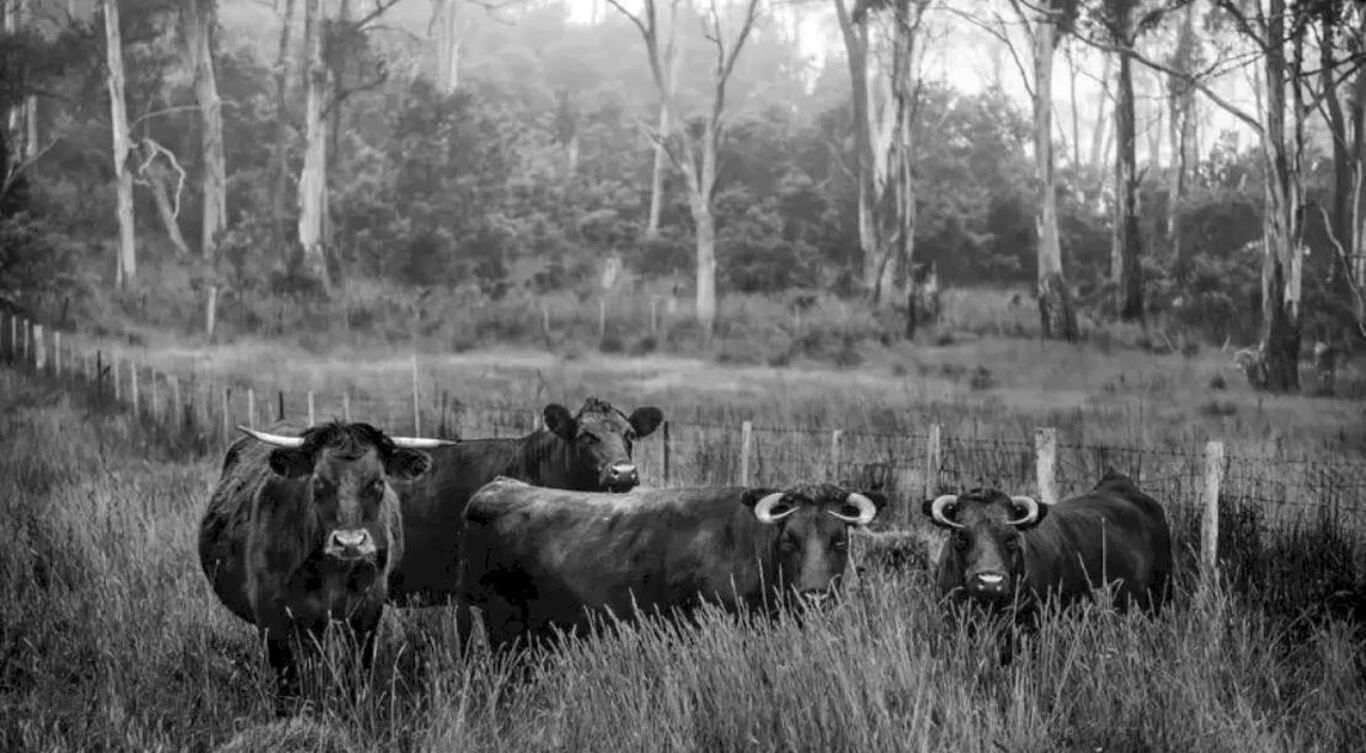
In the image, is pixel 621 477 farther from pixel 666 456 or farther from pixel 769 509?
pixel 666 456

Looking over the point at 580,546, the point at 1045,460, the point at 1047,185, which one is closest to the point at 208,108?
the point at 1047,185

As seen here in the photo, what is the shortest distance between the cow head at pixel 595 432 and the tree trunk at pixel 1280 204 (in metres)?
13.0

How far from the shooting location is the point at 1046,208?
24.4 metres

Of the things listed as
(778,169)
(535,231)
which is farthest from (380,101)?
A: (778,169)

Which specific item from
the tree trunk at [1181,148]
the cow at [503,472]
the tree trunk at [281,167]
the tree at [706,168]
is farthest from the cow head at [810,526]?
the tree trunk at [281,167]

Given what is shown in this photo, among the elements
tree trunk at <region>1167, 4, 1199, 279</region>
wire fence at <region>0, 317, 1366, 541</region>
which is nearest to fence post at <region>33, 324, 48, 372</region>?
wire fence at <region>0, 317, 1366, 541</region>

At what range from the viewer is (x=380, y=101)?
127 feet

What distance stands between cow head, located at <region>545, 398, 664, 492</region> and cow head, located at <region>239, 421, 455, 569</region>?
253 centimetres

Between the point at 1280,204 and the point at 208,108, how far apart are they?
2589 cm

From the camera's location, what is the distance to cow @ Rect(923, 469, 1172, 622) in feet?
21.0

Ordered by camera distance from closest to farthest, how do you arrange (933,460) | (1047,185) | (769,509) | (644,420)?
(769,509)
(644,420)
(933,460)
(1047,185)

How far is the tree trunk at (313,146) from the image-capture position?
2972 centimetres

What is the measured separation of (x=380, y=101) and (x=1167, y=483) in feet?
105

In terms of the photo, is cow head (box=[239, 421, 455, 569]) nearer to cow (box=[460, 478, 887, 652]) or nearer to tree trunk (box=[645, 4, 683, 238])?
cow (box=[460, 478, 887, 652])
